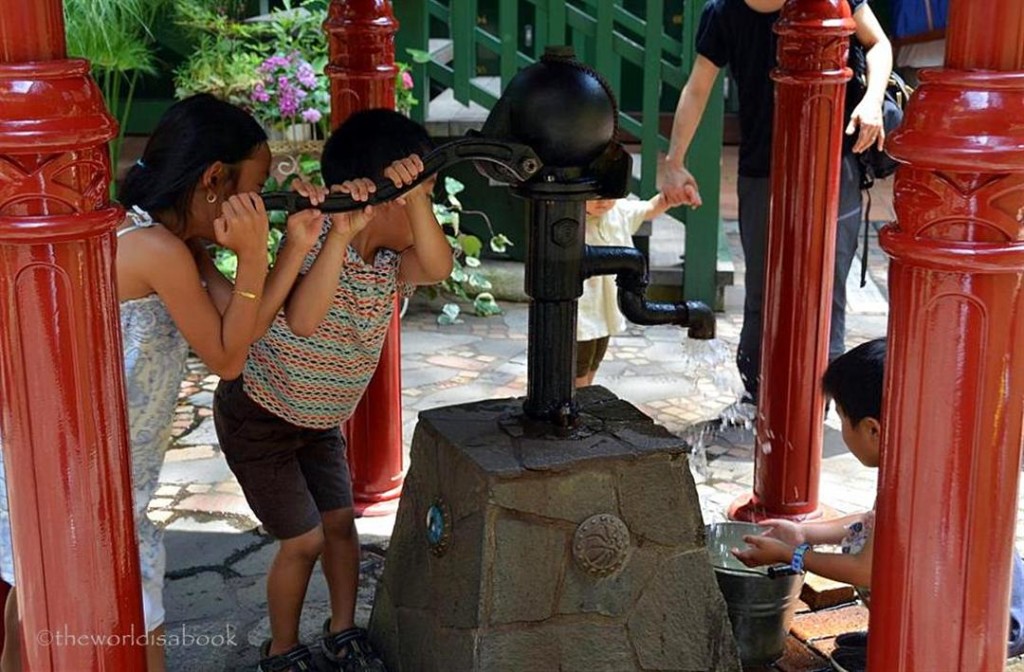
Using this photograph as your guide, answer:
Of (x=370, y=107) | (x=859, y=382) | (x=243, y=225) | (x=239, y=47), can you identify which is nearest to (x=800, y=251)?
(x=859, y=382)

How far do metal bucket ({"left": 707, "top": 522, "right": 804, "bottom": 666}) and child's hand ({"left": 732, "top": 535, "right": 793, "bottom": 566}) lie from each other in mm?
28

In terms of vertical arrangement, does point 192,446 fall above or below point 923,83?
below

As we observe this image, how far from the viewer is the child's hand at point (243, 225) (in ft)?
6.90

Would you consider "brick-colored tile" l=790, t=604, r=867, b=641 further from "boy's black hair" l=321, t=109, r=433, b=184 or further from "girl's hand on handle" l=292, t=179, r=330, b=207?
"girl's hand on handle" l=292, t=179, r=330, b=207

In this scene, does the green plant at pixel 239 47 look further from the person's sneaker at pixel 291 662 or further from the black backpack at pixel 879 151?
the person's sneaker at pixel 291 662

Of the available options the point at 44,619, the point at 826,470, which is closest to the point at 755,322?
the point at 826,470

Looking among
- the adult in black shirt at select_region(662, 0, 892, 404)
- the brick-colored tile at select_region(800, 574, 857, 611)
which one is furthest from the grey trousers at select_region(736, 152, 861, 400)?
the brick-colored tile at select_region(800, 574, 857, 611)

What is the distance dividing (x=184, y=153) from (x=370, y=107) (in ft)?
3.85

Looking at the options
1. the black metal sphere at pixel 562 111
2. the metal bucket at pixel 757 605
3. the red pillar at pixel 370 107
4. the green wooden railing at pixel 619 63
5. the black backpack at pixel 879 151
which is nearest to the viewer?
the black metal sphere at pixel 562 111

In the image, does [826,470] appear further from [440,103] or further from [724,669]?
[440,103]

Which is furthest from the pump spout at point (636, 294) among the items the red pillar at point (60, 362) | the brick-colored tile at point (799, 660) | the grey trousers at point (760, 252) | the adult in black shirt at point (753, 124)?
the grey trousers at point (760, 252)

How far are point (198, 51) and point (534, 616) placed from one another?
16.2ft

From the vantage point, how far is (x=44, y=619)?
1811mm

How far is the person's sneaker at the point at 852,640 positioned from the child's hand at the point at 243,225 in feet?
5.18
